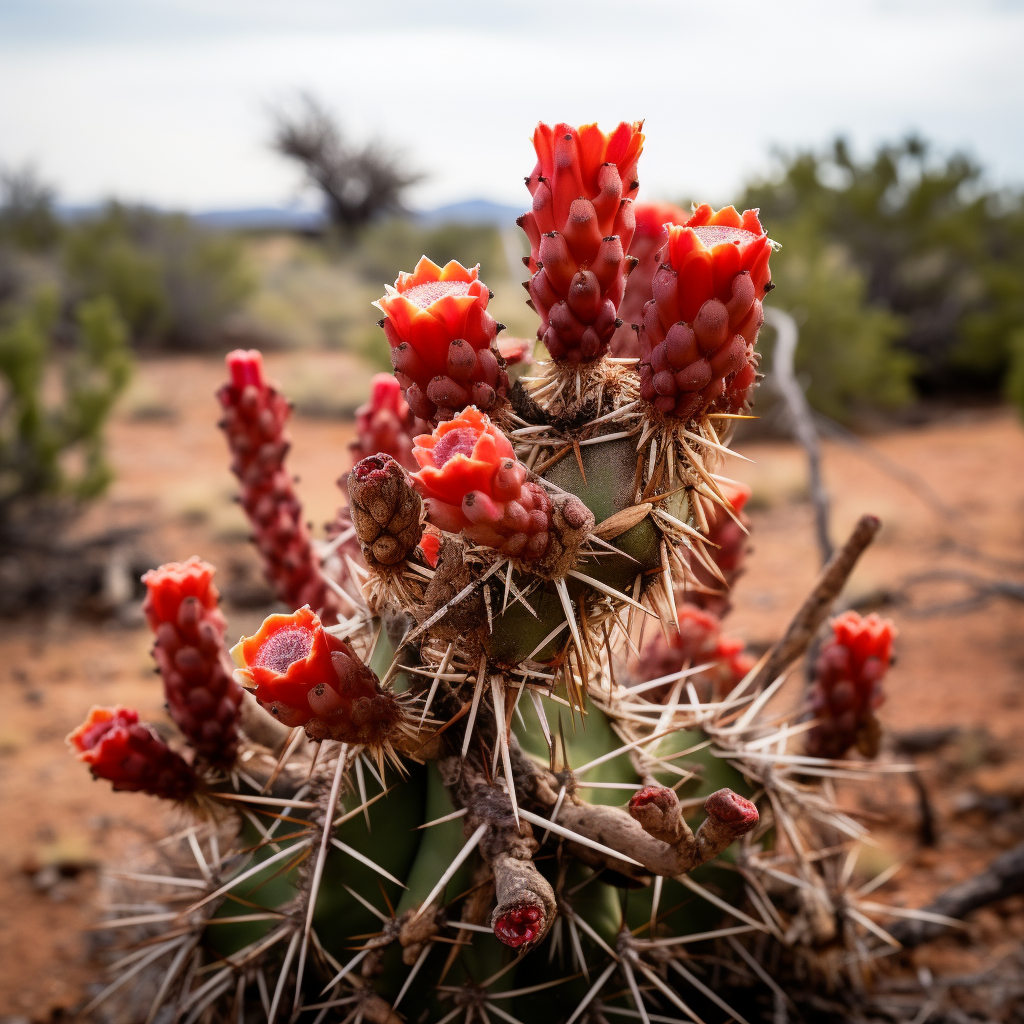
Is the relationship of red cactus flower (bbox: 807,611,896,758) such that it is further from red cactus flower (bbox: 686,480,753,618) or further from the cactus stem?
the cactus stem

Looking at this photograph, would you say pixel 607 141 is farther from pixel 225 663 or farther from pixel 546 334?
pixel 225 663

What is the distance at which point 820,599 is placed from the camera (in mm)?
A: 1768

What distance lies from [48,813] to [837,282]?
846cm

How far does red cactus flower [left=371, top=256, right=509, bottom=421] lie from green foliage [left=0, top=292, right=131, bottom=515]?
4.73 metres

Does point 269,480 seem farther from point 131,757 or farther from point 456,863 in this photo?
point 456,863

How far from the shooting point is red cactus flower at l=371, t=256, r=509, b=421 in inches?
44.9

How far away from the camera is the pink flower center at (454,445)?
989mm

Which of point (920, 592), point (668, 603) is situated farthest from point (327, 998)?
point (920, 592)

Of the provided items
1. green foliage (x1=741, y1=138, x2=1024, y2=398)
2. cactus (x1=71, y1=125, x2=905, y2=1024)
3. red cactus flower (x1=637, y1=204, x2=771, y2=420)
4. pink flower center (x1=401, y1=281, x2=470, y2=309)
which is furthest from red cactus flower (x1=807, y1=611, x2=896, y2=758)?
green foliage (x1=741, y1=138, x2=1024, y2=398)

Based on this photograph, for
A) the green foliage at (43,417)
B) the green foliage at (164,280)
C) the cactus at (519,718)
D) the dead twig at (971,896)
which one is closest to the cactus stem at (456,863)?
the cactus at (519,718)

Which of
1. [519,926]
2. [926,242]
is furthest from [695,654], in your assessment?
[926,242]

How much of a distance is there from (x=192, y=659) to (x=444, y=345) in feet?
2.50

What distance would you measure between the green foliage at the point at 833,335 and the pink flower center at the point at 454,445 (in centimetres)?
807

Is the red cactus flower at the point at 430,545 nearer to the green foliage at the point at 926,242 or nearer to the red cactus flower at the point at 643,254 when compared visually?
the red cactus flower at the point at 643,254
